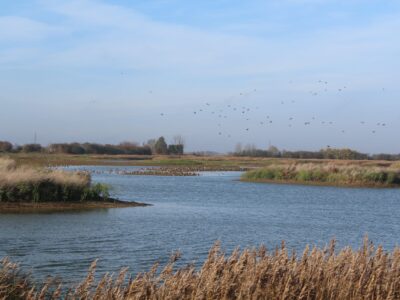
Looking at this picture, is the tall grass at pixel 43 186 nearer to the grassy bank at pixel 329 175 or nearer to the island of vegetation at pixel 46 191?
the island of vegetation at pixel 46 191

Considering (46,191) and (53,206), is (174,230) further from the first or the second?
(46,191)

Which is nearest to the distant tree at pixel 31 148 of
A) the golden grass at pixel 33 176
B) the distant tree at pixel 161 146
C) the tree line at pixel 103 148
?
the tree line at pixel 103 148

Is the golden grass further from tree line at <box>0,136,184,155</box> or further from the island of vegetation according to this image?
tree line at <box>0,136,184,155</box>

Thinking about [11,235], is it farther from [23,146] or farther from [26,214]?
[23,146]

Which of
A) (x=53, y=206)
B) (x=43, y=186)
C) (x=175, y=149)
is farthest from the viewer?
(x=175, y=149)

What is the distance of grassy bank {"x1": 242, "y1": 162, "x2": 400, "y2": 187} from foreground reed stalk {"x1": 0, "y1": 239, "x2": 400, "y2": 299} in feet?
185

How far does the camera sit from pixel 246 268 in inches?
418

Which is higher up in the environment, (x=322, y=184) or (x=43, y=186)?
(x=43, y=186)

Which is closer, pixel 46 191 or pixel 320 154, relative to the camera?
pixel 46 191

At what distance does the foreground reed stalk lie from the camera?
9.59m

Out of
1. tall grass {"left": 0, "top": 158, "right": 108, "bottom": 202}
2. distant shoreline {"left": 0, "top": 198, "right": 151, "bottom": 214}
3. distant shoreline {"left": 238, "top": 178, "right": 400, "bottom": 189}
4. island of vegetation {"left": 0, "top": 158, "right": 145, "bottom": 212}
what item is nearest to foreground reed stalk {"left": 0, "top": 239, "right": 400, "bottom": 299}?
distant shoreline {"left": 0, "top": 198, "right": 151, "bottom": 214}

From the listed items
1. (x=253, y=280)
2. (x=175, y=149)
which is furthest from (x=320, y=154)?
(x=253, y=280)

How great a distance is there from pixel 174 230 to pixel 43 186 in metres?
10.1

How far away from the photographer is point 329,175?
2726 inches
